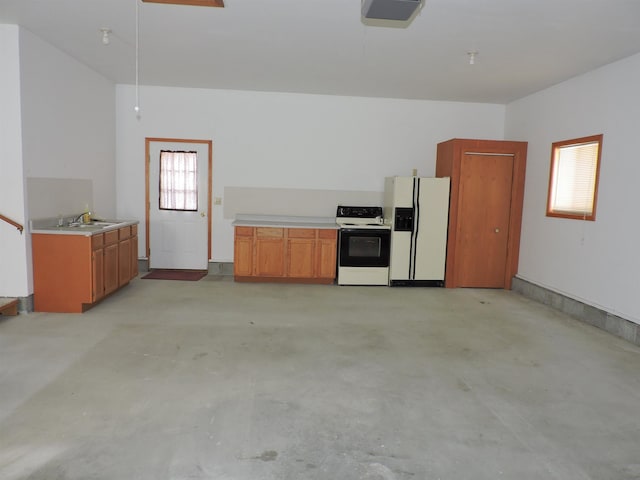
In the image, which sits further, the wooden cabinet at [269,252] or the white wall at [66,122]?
the wooden cabinet at [269,252]

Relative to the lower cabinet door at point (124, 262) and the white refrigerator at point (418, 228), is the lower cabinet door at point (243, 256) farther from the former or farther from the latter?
the white refrigerator at point (418, 228)

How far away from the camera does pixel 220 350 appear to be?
12.3 feet

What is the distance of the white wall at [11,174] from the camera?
13.8 feet

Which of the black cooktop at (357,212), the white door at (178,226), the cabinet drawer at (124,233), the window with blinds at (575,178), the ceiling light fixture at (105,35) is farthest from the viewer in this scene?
the white door at (178,226)

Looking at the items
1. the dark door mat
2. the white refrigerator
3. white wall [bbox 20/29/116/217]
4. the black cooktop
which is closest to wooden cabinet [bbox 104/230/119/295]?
white wall [bbox 20/29/116/217]

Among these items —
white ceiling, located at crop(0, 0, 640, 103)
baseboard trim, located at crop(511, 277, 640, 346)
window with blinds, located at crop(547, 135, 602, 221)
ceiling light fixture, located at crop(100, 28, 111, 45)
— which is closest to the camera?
white ceiling, located at crop(0, 0, 640, 103)

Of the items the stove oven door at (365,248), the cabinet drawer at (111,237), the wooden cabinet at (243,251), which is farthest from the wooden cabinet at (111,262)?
the stove oven door at (365,248)

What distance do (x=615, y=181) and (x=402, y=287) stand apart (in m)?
2.87

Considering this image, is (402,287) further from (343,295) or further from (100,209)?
(100,209)

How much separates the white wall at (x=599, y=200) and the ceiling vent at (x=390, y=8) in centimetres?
278

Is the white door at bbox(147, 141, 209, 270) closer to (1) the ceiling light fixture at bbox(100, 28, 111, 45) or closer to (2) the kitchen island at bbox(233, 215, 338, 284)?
(2) the kitchen island at bbox(233, 215, 338, 284)

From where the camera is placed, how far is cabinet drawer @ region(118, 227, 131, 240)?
17.4 feet

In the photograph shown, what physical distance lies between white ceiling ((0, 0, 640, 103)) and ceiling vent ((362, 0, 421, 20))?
0.42 meters

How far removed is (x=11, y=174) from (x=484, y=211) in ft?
18.6
